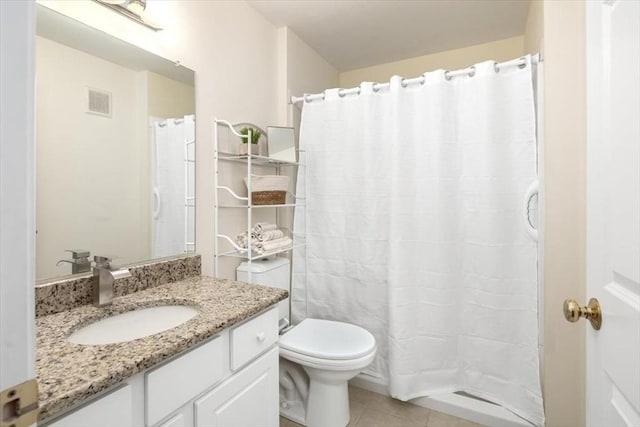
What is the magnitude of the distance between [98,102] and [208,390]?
1.14 metres

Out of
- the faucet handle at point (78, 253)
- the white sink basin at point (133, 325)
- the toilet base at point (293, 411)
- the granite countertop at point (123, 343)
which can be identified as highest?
the faucet handle at point (78, 253)

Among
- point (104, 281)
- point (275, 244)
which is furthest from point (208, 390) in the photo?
point (275, 244)

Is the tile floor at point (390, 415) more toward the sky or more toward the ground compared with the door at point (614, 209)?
more toward the ground

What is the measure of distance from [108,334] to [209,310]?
0.34 meters

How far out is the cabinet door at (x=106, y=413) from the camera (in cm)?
64

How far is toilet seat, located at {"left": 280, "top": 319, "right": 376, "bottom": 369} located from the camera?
1.52 metres

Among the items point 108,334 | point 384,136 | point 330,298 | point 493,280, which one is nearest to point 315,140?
point 384,136

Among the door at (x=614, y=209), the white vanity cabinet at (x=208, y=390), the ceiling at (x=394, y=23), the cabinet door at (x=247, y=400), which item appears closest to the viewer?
the door at (x=614, y=209)

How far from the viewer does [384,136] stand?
6.43 feet

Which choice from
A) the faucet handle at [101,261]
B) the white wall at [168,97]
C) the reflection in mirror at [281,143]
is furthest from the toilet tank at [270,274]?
the white wall at [168,97]

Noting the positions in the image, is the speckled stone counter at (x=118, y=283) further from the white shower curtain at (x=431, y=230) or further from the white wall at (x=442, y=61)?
the white wall at (x=442, y=61)

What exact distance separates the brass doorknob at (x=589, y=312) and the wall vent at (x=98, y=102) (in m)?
1.68

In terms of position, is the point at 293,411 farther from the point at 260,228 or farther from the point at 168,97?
the point at 168,97

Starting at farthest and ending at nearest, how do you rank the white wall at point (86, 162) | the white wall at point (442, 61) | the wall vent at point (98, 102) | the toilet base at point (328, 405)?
the white wall at point (442, 61)
the toilet base at point (328, 405)
the wall vent at point (98, 102)
the white wall at point (86, 162)
